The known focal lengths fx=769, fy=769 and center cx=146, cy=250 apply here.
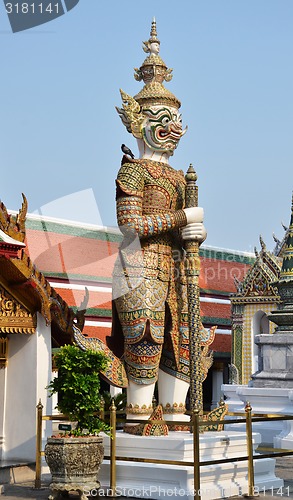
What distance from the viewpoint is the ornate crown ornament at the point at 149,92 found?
7.91 m

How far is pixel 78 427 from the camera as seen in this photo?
662 cm

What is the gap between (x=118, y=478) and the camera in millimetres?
6984

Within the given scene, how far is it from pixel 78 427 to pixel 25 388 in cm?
149

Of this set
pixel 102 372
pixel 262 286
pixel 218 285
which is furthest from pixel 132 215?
pixel 218 285

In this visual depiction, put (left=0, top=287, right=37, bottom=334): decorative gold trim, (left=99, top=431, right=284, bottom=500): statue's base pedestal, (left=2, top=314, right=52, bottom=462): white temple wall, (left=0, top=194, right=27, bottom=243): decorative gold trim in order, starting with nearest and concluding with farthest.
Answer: (left=99, top=431, right=284, bottom=500): statue's base pedestal < (left=0, top=194, right=27, bottom=243): decorative gold trim < (left=0, top=287, right=37, bottom=334): decorative gold trim < (left=2, top=314, right=52, bottom=462): white temple wall

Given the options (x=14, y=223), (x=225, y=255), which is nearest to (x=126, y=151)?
(x=14, y=223)

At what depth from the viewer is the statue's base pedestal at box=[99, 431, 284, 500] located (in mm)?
6637

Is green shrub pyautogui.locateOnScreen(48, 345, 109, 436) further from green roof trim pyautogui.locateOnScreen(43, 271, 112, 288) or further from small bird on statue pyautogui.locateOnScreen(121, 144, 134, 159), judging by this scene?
green roof trim pyautogui.locateOnScreen(43, 271, 112, 288)

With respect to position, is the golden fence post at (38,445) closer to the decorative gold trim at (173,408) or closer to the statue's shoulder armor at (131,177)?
the decorative gold trim at (173,408)

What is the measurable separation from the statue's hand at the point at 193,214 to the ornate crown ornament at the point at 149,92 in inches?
41.7

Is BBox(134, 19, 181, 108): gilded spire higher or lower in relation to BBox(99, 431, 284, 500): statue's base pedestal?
higher

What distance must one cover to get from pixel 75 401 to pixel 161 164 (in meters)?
2.67

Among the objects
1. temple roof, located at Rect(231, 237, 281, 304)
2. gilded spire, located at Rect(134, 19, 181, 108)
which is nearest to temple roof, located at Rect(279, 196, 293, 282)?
gilded spire, located at Rect(134, 19, 181, 108)

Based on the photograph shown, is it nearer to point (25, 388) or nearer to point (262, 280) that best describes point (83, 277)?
point (262, 280)
